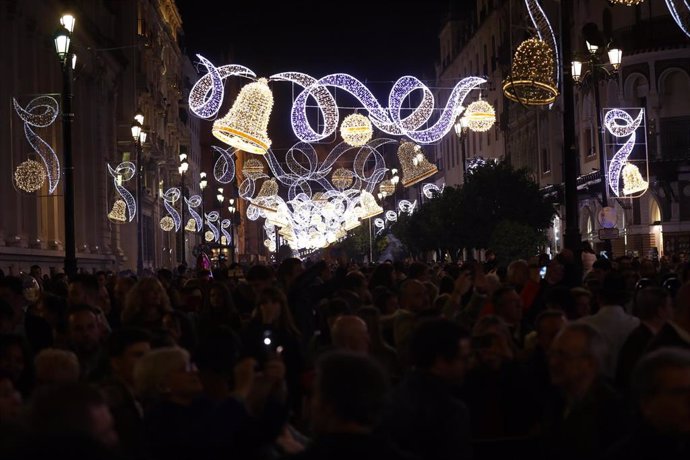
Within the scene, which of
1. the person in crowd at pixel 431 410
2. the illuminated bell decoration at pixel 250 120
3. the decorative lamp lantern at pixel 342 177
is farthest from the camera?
the decorative lamp lantern at pixel 342 177

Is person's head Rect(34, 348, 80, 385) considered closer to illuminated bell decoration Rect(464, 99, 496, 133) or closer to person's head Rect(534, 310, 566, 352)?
person's head Rect(534, 310, 566, 352)

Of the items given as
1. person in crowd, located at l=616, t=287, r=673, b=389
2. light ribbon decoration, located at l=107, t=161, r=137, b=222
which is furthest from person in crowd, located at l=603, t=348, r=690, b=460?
light ribbon decoration, located at l=107, t=161, r=137, b=222

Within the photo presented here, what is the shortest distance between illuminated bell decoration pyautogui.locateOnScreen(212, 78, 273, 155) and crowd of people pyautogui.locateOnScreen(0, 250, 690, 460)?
13.3 m

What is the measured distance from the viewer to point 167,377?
6.46 meters

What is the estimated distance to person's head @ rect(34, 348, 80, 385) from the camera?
7250mm

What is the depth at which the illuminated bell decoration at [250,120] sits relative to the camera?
82.1ft

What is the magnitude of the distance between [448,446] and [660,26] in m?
50.3

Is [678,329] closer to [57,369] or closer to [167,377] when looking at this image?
[167,377]

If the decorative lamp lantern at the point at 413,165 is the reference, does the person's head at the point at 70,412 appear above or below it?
below

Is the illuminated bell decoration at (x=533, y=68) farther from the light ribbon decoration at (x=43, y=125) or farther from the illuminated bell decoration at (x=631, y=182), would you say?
the illuminated bell decoration at (x=631, y=182)

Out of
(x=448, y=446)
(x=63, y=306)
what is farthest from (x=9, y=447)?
(x=63, y=306)

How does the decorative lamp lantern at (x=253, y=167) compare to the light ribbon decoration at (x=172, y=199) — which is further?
the light ribbon decoration at (x=172, y=199)

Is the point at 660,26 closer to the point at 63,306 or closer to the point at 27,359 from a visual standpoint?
the point at 63,306

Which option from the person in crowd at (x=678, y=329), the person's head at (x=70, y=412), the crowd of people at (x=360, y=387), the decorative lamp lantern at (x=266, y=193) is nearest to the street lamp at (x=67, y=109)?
the crowd of people at (x=360, y=387)
